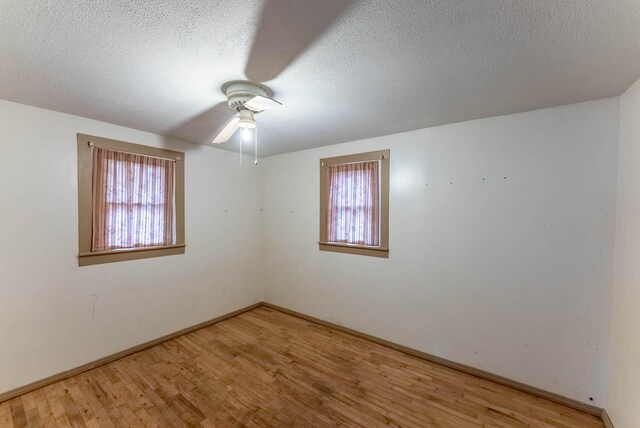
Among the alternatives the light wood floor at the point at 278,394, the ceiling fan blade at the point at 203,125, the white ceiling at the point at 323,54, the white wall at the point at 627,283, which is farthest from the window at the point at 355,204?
the white wall at the point at 627,283

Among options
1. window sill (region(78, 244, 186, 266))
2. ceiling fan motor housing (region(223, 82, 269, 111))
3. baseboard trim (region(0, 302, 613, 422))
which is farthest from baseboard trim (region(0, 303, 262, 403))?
ceiling fan motor housing (region(223, 82, 269, 111))

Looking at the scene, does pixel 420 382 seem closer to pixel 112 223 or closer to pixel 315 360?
pixel 315 360

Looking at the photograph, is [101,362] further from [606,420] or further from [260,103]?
[606,420]

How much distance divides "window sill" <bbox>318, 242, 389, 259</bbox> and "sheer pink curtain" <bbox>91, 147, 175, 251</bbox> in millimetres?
1883

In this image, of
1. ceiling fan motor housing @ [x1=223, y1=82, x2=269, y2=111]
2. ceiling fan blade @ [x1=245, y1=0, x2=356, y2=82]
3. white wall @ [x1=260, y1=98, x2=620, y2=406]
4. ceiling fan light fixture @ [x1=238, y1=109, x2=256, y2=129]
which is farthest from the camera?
white wall @ [x1=260, y1=98, x2=620, y2=406]

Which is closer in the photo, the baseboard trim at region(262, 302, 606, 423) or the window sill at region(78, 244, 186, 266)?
the baseboard trim at region(262, 302, 606, 423)

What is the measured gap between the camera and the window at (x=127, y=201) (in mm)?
2559

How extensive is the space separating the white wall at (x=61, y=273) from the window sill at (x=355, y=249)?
164 centimetres

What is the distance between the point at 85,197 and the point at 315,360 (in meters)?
2.70

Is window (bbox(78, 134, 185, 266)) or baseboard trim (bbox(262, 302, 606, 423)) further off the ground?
window (bbox(78, 134, 185, 266))

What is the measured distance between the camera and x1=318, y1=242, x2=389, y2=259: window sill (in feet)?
10.1

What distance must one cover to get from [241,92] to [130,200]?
6.27 feet

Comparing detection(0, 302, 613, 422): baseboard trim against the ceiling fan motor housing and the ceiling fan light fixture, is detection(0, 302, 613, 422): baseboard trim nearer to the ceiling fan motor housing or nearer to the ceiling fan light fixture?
the ceiling fan light fixture

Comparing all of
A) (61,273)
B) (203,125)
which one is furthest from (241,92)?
(61,273)
